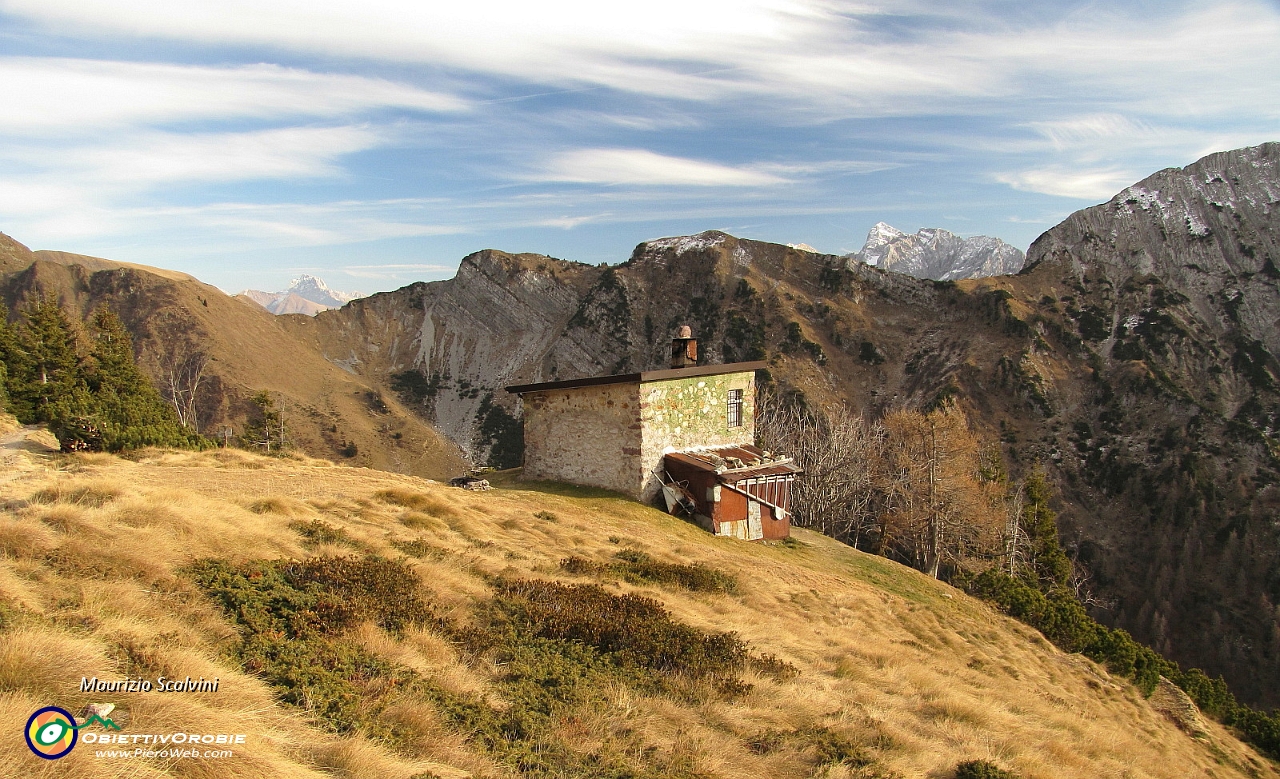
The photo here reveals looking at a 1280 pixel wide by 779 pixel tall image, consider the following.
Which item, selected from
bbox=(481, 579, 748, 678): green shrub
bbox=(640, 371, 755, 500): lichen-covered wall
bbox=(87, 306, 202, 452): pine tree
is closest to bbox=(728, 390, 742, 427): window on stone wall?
bbox=(640, 371, 755, 500): lichen-covered wall

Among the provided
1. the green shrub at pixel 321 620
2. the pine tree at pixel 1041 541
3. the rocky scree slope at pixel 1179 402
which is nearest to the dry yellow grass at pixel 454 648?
the green shrub at pixel 321 620

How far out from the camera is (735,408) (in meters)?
27.9

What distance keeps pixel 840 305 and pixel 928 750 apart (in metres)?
106

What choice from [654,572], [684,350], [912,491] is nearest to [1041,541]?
[912,491]

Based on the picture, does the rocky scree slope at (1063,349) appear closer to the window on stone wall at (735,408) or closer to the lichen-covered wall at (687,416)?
the window on stone wall at (735,408)

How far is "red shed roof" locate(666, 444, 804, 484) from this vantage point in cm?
2373

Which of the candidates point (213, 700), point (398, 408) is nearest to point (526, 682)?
point (213, 700)

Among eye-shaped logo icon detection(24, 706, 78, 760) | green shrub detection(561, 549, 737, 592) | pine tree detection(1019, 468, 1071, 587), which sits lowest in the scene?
pine tree detection(1019, 468, 1071, 587)

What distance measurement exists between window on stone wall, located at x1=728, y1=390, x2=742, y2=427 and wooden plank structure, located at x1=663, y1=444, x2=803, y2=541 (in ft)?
7.25

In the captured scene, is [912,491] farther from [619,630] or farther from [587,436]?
[619,630]

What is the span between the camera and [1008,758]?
27.2 feet

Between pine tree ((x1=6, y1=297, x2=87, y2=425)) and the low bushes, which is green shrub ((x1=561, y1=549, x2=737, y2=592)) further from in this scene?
pine tree ((x1=6, y1=297, x2=87, y2=425))

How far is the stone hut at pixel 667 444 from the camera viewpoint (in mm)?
23797

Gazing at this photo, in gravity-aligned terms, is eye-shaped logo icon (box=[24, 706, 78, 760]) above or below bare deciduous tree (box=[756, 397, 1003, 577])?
above
